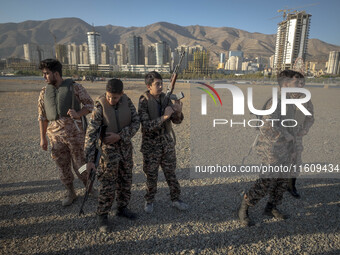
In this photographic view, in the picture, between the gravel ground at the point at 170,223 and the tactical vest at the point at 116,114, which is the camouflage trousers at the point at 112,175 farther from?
the gravel ground at the point at 170,223

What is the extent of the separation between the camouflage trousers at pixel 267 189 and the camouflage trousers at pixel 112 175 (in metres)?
1.73

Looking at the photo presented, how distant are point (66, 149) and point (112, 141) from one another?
1106 millimetres

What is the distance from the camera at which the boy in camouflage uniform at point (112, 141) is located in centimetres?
263

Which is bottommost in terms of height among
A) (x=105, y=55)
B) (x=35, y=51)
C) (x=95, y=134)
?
(x=95, y=134)

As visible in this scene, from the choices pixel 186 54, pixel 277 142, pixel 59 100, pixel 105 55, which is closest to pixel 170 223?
pixel 277 142

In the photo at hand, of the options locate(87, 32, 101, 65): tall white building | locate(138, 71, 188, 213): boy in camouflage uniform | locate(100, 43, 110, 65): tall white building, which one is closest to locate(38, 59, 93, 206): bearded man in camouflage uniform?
locate(138, 71, 188, 213): boy in camouflage uniform

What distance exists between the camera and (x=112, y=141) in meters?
2.67

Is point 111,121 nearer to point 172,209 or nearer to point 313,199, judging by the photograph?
point 172,209

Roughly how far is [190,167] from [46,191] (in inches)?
115

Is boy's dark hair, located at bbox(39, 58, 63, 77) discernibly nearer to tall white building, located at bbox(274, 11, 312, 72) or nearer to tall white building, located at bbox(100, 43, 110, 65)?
tall white building, located at bbox(274, 11, 312, 72)

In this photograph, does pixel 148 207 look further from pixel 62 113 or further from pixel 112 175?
pixel 62 113

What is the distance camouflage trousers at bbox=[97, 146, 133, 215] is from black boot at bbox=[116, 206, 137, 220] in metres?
0.26

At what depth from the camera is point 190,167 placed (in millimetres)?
4887

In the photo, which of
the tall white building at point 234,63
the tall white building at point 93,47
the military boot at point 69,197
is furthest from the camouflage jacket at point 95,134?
the tall white building at point 234,63
